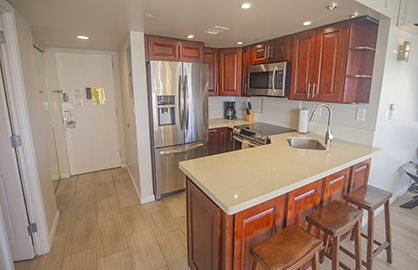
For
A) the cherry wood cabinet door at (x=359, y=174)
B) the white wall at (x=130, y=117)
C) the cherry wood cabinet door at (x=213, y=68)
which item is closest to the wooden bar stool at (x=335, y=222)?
the cherry wood cabinet door at (x=359, y=174)

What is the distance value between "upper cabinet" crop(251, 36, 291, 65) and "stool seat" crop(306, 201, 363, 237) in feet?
6.31

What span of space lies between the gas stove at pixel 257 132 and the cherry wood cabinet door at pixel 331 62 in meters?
0.75

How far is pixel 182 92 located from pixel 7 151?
6.27 feet

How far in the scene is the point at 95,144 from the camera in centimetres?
405

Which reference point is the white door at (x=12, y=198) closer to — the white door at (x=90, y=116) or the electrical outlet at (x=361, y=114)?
the white door at (x=90, y=116)

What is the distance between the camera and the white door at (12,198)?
5.76 feet

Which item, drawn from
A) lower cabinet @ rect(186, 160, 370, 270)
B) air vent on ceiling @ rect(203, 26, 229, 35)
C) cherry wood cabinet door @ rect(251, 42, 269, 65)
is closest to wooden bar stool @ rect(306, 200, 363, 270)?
lower cabinet @ rect(186, 160, 370, 270)

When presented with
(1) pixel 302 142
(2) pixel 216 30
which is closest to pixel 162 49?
(2) pixel 216 30

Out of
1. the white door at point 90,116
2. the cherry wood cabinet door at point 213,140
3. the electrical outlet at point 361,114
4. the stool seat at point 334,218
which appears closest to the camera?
the stool seat at point 334,218

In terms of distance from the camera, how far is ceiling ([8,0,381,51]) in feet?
5.81

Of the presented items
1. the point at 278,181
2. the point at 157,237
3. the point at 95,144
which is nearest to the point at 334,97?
the point at 278,181

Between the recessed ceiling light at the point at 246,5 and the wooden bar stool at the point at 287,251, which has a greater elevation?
the recessed ceiling light at the point at 246,5

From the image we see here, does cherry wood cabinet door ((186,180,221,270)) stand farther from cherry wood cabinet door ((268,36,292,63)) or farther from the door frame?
cherry wood cabinet door ((268,36,292,63))

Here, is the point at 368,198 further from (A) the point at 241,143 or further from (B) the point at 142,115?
(B) the point at 142,115
